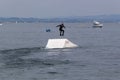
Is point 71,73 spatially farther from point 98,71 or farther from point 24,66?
point 24,66

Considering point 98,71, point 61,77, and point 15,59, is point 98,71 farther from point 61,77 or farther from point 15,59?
point 15,59

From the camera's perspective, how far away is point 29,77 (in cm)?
2559

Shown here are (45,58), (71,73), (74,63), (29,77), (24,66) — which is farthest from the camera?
(45,58)

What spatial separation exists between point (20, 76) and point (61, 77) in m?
2.24

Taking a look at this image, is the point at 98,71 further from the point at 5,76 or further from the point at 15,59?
the point at 15,59

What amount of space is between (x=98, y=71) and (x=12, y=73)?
5.05 m

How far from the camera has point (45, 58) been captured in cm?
3591

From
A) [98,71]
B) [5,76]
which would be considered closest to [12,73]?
[5,76]

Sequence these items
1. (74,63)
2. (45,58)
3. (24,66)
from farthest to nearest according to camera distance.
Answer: (45,58)
(74,63)
(24,66)

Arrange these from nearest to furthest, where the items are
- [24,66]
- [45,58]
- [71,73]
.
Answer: [71,73] < [24,66] < [45,58]

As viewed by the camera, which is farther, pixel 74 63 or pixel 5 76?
pixel 74 63

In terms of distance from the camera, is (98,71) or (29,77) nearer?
(29,77)

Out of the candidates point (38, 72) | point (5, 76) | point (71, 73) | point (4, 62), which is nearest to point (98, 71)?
point (71, 73)

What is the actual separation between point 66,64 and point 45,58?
4200 millimetres
